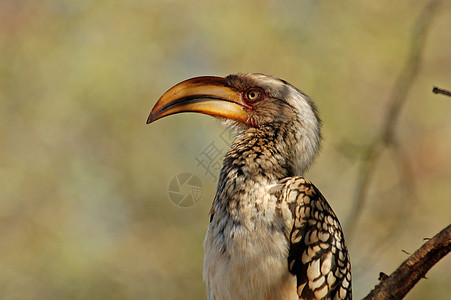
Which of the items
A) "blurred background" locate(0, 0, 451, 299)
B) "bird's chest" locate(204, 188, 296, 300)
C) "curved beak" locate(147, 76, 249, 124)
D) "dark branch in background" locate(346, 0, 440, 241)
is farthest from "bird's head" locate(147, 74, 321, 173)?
"blurred background" locate(0, 0, 451, 299)

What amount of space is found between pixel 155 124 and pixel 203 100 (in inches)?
177

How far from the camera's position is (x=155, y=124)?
814cm

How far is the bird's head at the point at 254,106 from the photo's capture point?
3639mm

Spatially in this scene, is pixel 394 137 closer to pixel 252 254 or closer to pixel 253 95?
pixel 253 95

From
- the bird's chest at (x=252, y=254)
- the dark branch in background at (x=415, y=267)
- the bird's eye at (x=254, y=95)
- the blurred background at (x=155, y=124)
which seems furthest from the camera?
the blurred background at (x=155, y=124)

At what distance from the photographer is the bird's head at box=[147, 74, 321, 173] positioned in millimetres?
3639

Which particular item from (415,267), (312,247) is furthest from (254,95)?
(415,267)

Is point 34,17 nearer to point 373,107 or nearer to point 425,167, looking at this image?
point 373,107

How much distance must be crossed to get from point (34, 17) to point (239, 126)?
20.4ft

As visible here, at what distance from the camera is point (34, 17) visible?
9078mm

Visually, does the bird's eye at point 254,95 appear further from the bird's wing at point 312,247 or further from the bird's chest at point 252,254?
the bird's chest at point 252,254

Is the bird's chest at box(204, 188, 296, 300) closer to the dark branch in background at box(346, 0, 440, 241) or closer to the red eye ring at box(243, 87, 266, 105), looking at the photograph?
the red eye ring at box(243, 87, 266, 105)

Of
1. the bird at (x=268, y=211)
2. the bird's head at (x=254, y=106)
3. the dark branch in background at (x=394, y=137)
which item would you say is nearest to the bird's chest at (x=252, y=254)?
the bird at (x=268, y=211)

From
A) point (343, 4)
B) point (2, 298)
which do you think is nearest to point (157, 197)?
point (2, 298)
